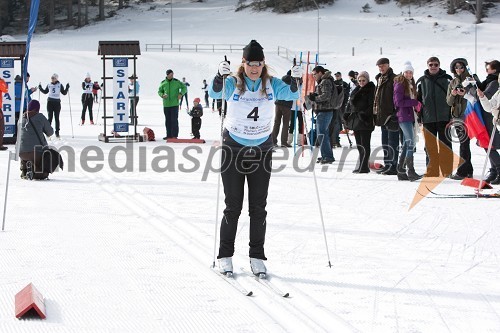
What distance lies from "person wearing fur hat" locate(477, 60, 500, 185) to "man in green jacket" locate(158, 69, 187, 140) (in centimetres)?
911

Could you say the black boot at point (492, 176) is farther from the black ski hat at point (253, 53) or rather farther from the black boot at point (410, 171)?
the black ski hat at point (253, 53)

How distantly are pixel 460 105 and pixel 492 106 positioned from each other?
1.32 meters

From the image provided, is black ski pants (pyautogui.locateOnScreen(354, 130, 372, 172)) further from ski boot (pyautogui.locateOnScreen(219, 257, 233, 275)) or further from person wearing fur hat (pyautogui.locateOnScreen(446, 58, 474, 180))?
ski boot (pyautogui.locateOnScreen(219, 257, 233, 275))

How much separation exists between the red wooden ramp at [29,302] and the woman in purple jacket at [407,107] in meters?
7.28

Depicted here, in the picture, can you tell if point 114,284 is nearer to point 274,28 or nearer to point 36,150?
point 36,150

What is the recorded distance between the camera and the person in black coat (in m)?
12.4

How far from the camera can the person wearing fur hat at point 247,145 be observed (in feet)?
19.2

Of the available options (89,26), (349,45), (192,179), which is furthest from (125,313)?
(89,26)

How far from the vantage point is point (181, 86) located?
62.1ft

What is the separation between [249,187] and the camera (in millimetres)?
5930

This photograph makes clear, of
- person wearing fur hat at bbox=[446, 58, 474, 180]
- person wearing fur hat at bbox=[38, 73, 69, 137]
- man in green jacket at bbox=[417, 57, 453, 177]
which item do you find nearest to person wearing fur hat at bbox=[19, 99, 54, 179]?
man in green jacket at bbox=[417, 57, 453, 177]

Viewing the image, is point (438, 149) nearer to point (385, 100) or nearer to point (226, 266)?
point (385, 100)

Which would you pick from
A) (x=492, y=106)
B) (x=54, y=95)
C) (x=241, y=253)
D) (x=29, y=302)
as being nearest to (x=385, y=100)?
(x=492, y=106)

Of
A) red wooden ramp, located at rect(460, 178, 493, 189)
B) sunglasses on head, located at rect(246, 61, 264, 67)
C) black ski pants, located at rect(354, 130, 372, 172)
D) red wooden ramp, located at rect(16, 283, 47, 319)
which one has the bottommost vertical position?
red wooden ramp, located at rect(16, 283, 47, 319)
